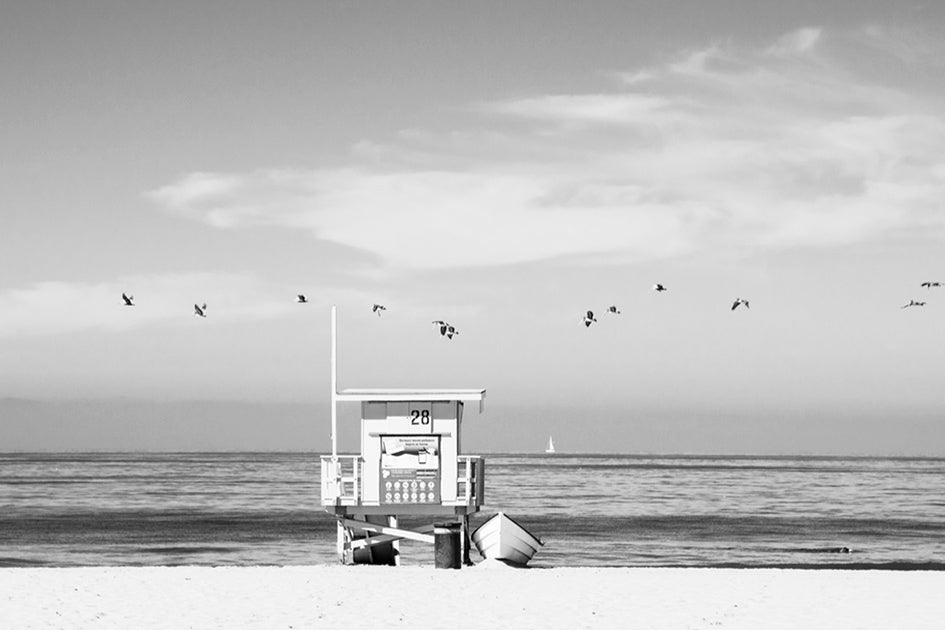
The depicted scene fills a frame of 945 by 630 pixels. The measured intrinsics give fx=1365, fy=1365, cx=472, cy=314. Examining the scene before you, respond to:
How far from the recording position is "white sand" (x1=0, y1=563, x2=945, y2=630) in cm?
2077

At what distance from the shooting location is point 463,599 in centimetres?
2348

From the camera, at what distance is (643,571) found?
29375mm

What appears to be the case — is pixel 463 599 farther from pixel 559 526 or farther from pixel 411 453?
pixel 559 526

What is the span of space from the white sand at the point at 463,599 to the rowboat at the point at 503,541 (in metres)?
4.47

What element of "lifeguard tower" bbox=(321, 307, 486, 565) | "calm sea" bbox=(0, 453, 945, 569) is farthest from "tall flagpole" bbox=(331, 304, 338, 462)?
"calm sea" bbox=(0, 453, 945, 569)

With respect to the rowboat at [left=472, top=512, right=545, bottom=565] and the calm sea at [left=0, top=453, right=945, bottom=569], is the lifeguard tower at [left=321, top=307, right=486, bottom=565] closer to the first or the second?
the rowboat at [left=472, top=512, right=545, bottom=565]

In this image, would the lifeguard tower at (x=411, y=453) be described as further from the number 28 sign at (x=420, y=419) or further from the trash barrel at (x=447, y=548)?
the trash barrel at (x=447, y=548)

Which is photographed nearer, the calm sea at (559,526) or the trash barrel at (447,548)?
the trash barrel at (447,548)

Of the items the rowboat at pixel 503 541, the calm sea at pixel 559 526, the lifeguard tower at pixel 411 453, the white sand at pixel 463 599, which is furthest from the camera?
the calm sea at pixel 559 526

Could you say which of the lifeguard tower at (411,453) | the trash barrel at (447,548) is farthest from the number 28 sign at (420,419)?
the trash barrel at (447,548)

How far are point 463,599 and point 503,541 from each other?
10.1 m

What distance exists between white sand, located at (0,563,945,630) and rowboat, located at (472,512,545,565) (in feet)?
14.6

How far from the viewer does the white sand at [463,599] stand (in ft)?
68.1

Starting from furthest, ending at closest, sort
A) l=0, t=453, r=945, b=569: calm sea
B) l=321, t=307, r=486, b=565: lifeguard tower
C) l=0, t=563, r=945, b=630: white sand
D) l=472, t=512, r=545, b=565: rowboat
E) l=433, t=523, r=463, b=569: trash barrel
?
l=0, t=453, r=945, b=569: calm sea
l=472, t=512, r=545, b=565: rowboat
l=321, t=307, r=486, b=565: lifeguard tower
l=433, t=523, r=463, b=569: trash barrel
l=0, t=563, r=945, b=630: white sand
